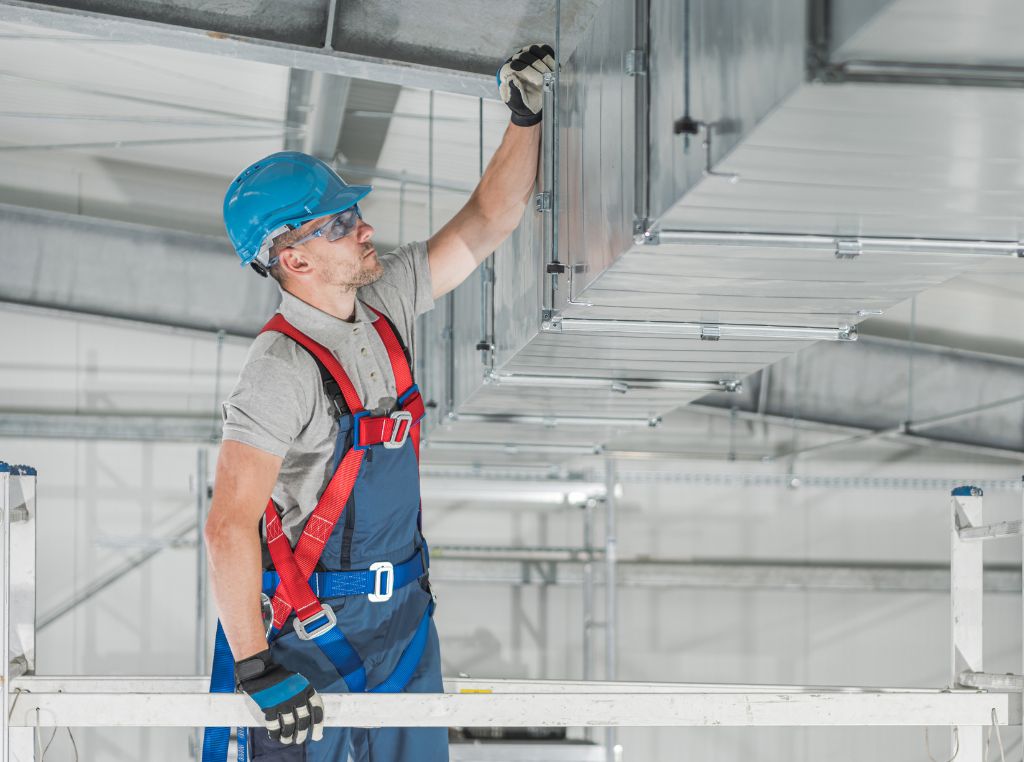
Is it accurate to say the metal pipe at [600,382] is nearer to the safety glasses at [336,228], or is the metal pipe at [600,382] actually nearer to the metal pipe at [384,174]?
the safety glasses at [336,228]

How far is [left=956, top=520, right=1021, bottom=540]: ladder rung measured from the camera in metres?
2.64

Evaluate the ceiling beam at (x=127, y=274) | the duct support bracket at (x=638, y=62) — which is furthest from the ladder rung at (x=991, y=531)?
the ceiling beam at (x=127, y=274)

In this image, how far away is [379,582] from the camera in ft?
7.91

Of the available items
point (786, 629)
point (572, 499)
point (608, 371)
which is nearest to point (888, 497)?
point (786, 629)

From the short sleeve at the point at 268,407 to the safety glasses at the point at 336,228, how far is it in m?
0.32

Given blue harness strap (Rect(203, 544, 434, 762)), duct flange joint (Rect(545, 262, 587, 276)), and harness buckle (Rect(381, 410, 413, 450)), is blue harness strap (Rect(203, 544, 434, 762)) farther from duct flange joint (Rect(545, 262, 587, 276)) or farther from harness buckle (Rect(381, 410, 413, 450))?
duct flange joint (Rect(545, 262, 587, 276))

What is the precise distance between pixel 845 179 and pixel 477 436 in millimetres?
4294

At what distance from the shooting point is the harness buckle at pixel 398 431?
2.36 meters

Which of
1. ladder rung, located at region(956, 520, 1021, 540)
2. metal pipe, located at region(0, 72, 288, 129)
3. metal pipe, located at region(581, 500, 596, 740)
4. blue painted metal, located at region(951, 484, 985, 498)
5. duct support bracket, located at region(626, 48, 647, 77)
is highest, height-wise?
metal pipe, located at region(0, 72, 288, 129)

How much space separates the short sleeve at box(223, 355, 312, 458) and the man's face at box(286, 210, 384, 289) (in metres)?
0.25

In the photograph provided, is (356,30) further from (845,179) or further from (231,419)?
(845,179)

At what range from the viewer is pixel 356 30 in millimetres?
3070

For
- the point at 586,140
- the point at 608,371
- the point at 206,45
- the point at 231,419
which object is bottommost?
the point at 231,419

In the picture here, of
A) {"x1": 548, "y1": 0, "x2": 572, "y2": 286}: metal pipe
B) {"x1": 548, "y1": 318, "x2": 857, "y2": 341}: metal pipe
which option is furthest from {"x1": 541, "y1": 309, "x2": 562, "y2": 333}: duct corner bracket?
{"x1": 548, "y1": 0, "x2": 572, "y2": 286}: metal pipe
